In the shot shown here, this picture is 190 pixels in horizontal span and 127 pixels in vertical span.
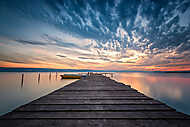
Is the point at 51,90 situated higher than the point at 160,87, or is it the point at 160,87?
the point at 51,90

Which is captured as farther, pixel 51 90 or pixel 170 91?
pixel 170 91

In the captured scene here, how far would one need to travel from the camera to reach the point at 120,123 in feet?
7.14

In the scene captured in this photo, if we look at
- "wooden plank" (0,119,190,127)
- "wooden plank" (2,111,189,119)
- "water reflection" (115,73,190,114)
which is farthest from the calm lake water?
"wooden plank" (0,119,190,127)

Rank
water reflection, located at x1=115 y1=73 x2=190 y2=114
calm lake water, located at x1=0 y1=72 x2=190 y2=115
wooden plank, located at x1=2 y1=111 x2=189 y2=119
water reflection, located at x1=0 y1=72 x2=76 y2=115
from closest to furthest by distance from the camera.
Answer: wooden plank, located at x1=2 y1=111 x2=189 y2=119
water reflection, located at x1=0 y1=72 x2=76 y2=115
calm lake water, located at x1=0 y1=72 x2=190 y2=115
water reflection, located at x1=115 y1=73 x2=190 y2=114

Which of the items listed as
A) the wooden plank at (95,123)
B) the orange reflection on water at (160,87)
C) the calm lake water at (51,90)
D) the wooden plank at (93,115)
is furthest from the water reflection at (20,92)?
the orange reflection on water at (160,87)

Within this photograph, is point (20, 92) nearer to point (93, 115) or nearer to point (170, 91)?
point (93, 115)

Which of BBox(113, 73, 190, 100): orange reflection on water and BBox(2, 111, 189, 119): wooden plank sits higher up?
BBox(2, 111, 189, 119): wooden plank

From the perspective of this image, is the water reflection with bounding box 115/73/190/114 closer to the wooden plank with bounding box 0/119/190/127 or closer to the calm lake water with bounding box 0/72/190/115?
the calm lake water with bounding box 0/72/190/115

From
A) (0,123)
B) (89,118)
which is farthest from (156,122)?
(0,123)

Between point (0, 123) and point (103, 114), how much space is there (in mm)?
2751

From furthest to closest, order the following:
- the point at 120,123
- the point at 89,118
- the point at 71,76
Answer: the point at 71,76 < the point at 89,118 < the point at 120,123

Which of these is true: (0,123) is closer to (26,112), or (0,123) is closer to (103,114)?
(26,112)

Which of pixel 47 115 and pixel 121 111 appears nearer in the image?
pixel 47 115

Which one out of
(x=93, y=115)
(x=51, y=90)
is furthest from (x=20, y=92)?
(x=93, y=115)
